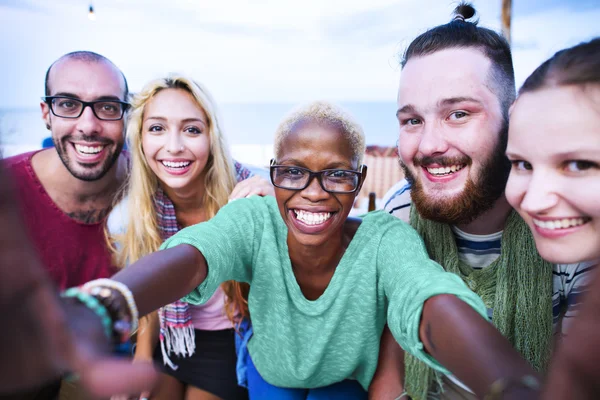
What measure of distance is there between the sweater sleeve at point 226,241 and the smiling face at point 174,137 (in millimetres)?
600

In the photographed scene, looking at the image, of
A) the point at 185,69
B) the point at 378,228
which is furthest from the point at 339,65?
the point at 378,228

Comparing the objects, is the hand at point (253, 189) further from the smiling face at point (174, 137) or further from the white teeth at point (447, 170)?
the white teeth at point (447, 170)

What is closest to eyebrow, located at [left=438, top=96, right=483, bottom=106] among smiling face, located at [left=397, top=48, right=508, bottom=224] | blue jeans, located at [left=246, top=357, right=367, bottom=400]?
smiling face, located at [left=397, top=48, right=508, bottom=224]

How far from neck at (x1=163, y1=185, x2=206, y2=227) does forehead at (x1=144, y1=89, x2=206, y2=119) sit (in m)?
0.41

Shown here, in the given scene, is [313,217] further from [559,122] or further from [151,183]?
[151,183]

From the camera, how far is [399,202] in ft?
6.79

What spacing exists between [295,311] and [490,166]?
93 cm

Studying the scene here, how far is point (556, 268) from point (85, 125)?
7.57 ft

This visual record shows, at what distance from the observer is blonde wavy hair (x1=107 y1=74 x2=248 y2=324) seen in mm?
2295

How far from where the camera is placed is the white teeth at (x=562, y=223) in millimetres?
1084

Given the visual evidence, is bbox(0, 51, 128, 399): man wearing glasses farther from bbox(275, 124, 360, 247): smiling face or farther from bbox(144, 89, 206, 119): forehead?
bbox(275, 124, 360, 247): smiling face

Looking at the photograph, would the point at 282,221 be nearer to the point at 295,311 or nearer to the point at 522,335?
the point at 295,311

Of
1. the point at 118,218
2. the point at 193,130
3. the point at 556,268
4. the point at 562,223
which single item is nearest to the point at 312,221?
the point at 562,223

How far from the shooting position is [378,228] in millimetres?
1675
